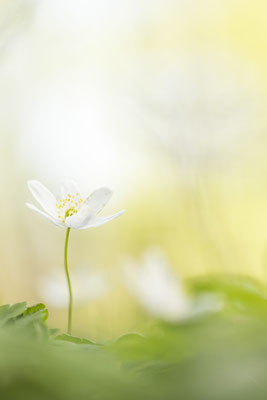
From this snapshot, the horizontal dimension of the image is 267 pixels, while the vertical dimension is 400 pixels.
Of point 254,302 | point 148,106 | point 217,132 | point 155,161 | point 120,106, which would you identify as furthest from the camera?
point 155,161

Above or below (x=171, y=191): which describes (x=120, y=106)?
above

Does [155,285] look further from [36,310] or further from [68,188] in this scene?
[36,310]

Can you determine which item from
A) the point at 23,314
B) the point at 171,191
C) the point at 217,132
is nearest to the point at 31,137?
the point at 171,191

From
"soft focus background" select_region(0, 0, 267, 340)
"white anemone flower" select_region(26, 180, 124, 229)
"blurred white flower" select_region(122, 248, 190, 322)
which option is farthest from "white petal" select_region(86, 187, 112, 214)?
"soft focus background" select_region(0, 0, 267, 340)

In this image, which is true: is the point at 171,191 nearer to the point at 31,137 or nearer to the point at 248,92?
the point at 31,137

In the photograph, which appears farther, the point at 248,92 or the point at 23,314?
the point at 248,92

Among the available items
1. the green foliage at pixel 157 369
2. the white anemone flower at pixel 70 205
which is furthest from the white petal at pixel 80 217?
the green foliage at pixel 157 369
